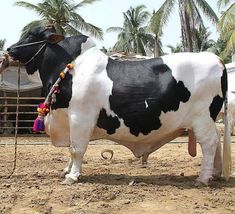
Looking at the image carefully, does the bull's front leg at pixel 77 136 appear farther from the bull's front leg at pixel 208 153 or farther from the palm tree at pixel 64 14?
the palm tree at pixel 64 14

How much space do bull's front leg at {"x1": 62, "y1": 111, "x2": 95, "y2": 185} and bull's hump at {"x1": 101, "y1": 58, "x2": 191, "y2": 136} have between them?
40cm

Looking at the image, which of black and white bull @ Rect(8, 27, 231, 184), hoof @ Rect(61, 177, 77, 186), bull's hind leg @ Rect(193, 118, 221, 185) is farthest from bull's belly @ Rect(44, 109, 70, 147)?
bull's hind leg @ Rect(193, 118, 221, 185)

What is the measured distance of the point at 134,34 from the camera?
1850 inches

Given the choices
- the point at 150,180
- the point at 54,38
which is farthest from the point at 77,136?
the point at 54,38

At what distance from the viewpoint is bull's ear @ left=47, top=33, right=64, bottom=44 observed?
6.93 metres

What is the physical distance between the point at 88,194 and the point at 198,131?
5.95 ft

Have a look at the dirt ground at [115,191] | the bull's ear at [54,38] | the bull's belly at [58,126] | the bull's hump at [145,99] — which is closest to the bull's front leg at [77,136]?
the dirt ground at [115,191]

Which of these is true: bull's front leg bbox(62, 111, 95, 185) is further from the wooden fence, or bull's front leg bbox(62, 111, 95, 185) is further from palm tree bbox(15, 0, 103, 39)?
palm tree bbox(15, 0, 103, 39)

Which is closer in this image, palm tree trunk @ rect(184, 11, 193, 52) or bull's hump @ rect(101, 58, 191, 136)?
bull's hump @ rect(101, 58, 191, 136)

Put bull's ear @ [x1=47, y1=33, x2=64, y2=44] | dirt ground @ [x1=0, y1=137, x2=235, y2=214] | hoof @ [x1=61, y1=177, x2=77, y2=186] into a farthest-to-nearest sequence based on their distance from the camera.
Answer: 1. bull's ear @ [x1=47, y1=33, x2=64, y2=44]
2. hoof @ [x1=61, y1=177, x2=77, y2=186]
3. dirt ground @ [x1=0, y1=137, x2=235, y2=214]

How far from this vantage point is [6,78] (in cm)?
1797

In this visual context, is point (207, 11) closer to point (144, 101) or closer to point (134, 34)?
point (134, 34)

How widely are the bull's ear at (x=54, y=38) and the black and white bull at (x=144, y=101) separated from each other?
1.66 feet

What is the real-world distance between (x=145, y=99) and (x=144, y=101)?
30 millimetres
